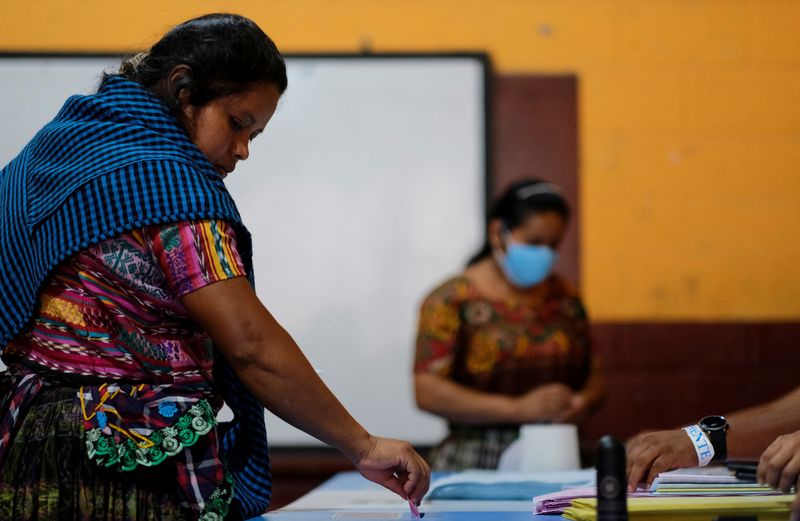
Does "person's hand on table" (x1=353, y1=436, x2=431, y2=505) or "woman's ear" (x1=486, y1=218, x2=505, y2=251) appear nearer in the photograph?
"person's hand on table" (x1=353, y1=436, x2=431, y2=505)

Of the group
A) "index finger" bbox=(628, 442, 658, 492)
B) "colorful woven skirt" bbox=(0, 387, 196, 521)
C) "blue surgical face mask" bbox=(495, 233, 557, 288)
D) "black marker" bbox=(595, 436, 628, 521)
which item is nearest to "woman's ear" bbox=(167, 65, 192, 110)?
"colorful woven skirt" bbox=(0, 387, 196, 521)

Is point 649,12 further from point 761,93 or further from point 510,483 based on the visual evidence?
point 510,483

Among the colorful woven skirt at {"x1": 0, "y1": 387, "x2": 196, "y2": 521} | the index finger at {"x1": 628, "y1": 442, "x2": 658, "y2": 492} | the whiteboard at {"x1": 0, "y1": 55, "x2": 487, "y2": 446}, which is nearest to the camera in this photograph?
the colorful woven skirt at {"x1": 0, "y1": 387, "x2": 196, "y2": 521}

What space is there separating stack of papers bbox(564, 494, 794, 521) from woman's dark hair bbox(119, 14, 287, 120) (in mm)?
662

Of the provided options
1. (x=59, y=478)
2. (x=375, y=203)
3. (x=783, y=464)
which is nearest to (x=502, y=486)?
(x=783, y=464)

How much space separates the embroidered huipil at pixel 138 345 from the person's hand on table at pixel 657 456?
0.56 metres

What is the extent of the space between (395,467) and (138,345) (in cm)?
35

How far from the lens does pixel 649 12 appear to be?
3.29 metres

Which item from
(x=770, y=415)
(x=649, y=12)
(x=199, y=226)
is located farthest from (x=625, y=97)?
(x=199, y=226)

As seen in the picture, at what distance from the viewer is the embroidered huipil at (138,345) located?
116 centimetres

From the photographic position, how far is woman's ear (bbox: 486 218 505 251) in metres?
2.94

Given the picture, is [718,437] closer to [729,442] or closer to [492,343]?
[729,442]

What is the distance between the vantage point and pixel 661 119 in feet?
10.7

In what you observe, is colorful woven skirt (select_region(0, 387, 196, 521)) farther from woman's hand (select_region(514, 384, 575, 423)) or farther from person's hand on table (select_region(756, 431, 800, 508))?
woman's hand (select_region(514, 384, 575, 423))
